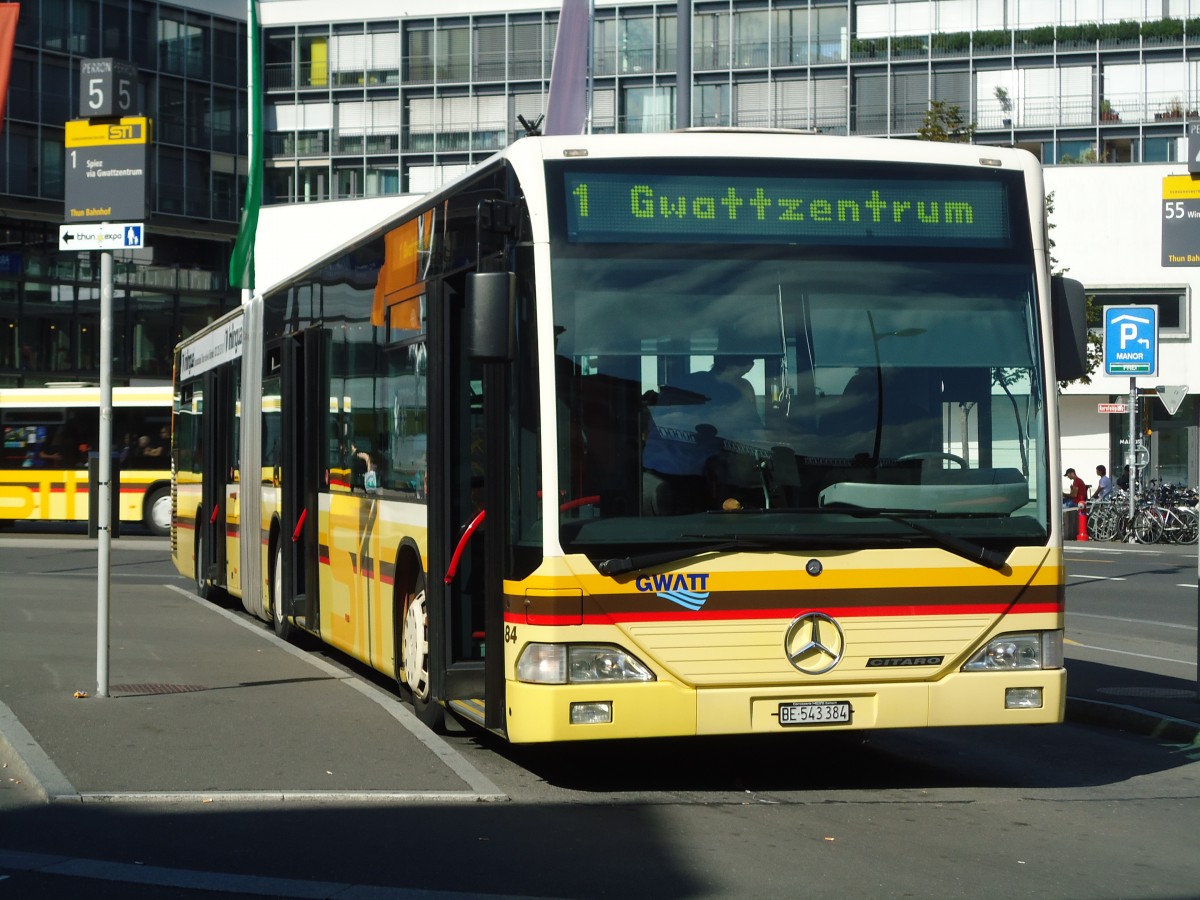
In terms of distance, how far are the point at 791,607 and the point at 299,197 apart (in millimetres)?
59873

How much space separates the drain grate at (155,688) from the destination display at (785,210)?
16.3 ft

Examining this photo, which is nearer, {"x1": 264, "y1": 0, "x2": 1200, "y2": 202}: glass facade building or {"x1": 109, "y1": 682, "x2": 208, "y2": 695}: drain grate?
{"x1": 109, "y1": 682, "x2": 208, "y2": 695}: drain grate

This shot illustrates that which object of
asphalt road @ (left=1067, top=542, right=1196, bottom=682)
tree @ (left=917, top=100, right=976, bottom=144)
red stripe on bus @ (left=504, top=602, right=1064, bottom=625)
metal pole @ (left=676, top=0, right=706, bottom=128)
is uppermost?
tree @ (left=917, top=100, right=976, bottom=144)

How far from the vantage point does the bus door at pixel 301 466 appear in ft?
43.8

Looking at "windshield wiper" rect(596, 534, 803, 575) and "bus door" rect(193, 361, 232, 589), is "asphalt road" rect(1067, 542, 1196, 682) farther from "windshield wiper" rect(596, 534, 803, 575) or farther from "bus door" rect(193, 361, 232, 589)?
"bus door" rect(193, 361, 232, 589)

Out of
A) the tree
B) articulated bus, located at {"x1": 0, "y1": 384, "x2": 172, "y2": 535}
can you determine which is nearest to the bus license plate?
articulated bus, located at {"x1": 0, "y1": 384, "x2": 172, "y2": 535}

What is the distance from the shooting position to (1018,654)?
27.8 feet

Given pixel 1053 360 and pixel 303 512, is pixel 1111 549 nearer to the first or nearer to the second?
pixel 303 512

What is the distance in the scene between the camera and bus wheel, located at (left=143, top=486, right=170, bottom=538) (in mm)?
35375

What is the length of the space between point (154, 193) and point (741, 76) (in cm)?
2222

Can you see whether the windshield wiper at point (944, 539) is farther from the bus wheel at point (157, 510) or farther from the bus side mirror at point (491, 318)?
the bus wheel at point (157, 510)

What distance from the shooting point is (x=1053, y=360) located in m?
8.59

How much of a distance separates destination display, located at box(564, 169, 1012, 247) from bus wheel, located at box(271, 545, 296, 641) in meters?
7.26

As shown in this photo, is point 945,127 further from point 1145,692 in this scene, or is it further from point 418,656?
A: point 418,656
